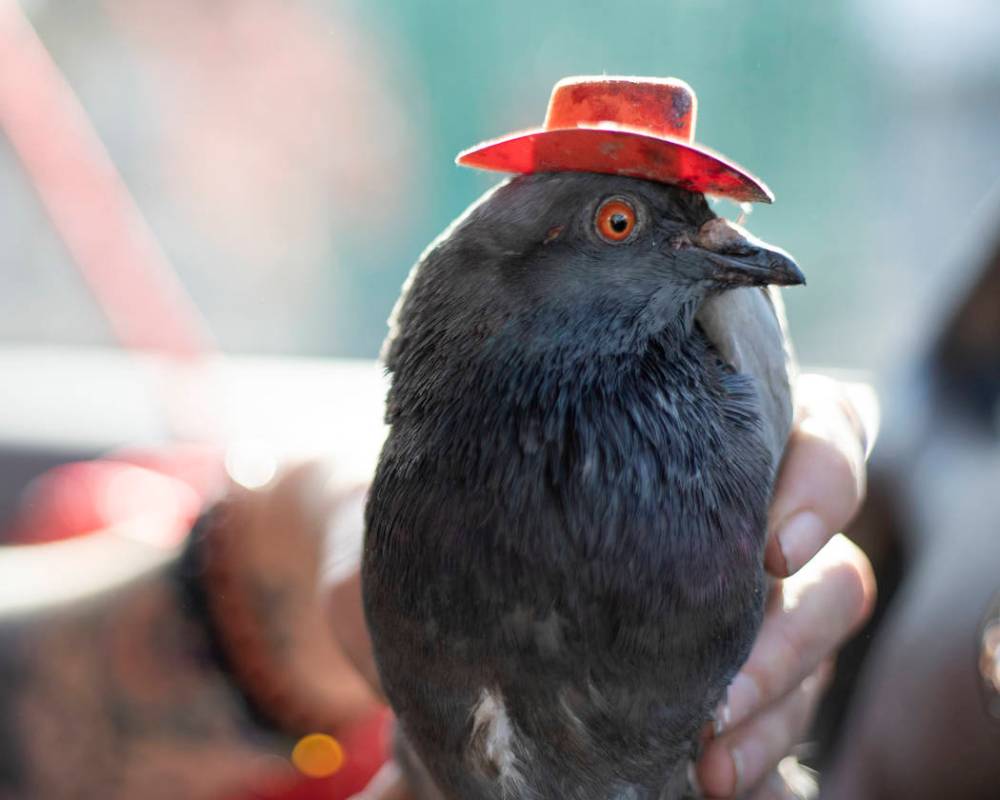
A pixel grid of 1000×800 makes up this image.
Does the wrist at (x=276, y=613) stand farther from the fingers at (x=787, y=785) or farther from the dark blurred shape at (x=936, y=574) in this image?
the dark blurred shape at (x=936, y=574)

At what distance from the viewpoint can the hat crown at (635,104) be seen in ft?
2.70

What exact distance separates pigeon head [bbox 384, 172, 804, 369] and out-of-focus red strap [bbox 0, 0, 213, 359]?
229 cm

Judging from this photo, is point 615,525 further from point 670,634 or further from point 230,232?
point 230,232

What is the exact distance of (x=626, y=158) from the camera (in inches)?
31.9

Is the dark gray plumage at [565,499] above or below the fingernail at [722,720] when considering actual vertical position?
above

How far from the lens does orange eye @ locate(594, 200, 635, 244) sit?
838 millimetres

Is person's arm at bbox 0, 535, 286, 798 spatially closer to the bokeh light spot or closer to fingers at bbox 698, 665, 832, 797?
the bokeh light spot

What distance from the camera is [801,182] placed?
217 cm

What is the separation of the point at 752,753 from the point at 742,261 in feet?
1.69

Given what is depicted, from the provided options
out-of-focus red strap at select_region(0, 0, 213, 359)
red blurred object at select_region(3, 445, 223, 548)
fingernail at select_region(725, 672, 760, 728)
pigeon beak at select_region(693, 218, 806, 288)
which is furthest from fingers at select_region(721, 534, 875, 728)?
out-of-focus red strap at select_region(0, 0, 213, 359)

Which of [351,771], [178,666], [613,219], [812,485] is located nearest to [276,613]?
[178,666]

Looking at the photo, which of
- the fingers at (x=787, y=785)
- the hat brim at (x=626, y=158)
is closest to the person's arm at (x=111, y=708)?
the fingers at (x=787, y=785)

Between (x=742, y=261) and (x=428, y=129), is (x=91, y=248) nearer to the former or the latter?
(x=428, y=129)

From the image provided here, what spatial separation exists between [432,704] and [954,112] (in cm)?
235
